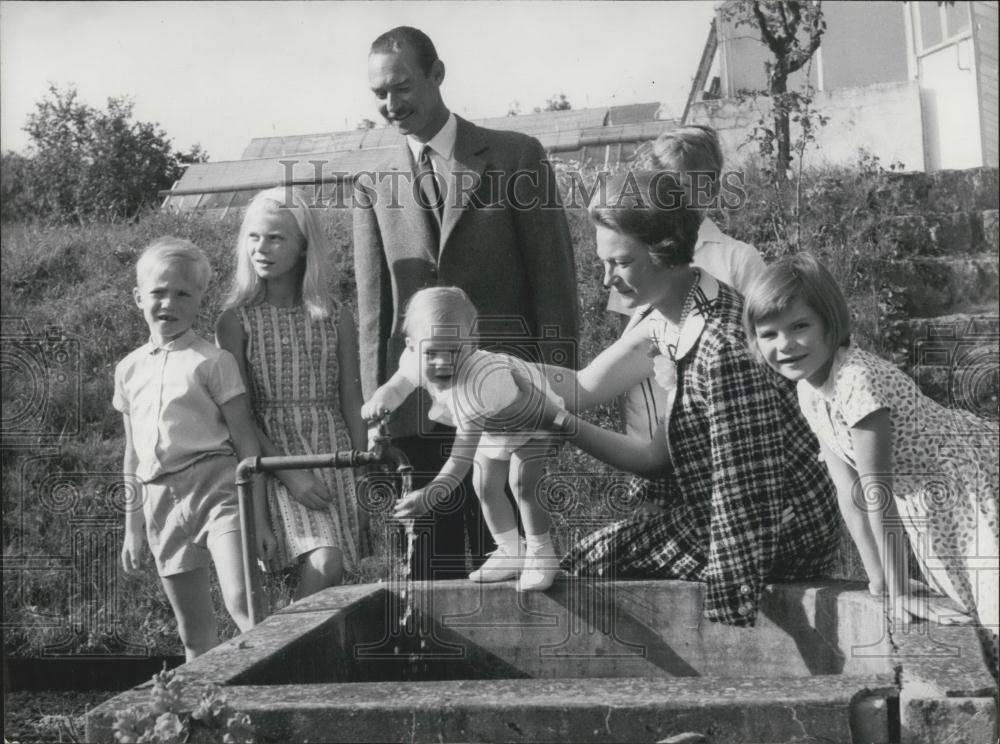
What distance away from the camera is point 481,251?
326 centimetres

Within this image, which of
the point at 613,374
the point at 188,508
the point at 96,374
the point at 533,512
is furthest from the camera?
the point at 96,374

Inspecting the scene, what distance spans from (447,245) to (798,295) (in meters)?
1.24

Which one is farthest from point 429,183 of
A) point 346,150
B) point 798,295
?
point 346,150

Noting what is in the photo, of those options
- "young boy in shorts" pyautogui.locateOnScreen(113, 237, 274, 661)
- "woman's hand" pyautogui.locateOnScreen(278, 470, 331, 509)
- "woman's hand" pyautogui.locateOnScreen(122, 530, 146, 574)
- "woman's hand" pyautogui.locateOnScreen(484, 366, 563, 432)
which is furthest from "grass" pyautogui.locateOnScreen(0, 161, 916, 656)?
"woman's hand" pyautogui.locateOnScreen(484, 366, 563, 432)

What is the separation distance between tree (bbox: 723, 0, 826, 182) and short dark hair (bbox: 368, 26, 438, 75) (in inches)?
56.4

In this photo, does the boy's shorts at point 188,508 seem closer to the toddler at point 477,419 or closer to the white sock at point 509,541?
the toddler at point 477,419

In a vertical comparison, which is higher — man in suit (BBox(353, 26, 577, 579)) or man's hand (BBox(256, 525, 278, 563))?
man in suit (BBox(353, 26, 577, 579))

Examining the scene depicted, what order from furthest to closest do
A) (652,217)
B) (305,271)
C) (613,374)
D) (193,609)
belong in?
(305,271) < (193,609) < (613,374) < (652,217)

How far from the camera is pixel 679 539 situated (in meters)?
2.42

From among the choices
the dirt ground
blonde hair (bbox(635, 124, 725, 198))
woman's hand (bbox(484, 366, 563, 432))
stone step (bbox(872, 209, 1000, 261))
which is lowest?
the dirt ground

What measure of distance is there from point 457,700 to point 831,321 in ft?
3.84

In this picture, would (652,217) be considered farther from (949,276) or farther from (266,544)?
(949,276)

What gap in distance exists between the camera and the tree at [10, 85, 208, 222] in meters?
4.66

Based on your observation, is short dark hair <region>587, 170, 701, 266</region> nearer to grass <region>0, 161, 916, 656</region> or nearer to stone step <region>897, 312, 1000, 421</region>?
grass <region>0, 161, 916, 656</region>
